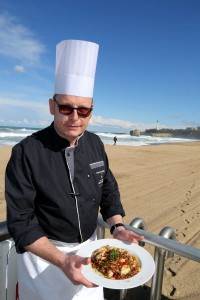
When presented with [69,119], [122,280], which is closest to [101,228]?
[122,280]

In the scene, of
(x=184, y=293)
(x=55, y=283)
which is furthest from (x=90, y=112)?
(x=184, y=293)

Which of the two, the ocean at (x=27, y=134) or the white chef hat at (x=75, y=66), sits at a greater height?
the white chef hat at (x=75, y=66)

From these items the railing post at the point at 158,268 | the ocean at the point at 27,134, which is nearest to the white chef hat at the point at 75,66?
the railing post at the point at 158,268

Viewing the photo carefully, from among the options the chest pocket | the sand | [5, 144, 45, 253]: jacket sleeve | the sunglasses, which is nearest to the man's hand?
[5, 144, 45, 253]: jacket sleeve

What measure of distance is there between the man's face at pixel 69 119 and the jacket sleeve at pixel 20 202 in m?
0.30

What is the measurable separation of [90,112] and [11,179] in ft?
2.24

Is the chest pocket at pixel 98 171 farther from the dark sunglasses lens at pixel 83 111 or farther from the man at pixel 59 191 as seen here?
the dark sunglasses lens at pixel 83 111

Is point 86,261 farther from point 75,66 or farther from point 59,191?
point 75,66

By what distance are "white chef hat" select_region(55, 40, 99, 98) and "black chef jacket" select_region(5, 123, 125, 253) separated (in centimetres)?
31

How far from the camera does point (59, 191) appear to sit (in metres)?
1.82

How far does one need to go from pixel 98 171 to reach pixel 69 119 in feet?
1.54

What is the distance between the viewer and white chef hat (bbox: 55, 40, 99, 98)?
6.41 feet

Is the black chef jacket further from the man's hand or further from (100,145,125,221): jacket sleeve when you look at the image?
the man's hand

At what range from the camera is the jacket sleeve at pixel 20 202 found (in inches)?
65.1
